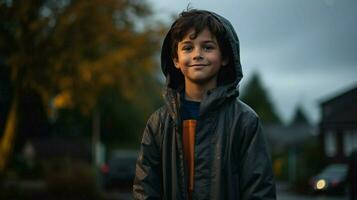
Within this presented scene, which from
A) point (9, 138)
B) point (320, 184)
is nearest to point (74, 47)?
point (9, 138)

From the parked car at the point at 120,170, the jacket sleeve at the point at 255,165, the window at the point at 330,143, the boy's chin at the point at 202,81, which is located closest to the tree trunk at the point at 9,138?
the parked car at the point at 120,170

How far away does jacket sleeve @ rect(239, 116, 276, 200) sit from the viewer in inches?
121

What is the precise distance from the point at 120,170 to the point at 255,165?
24.1m

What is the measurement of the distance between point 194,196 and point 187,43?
72 centimetres

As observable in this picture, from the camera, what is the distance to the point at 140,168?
3285mm

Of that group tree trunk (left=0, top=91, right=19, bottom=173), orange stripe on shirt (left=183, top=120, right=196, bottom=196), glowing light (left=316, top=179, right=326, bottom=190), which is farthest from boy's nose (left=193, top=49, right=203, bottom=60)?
glowing light (left=316, top=179, right=326, bottom=190)

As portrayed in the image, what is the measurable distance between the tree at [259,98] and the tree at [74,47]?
116362 mm

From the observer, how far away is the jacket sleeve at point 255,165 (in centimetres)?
308

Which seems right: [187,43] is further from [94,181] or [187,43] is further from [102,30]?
[94,181]

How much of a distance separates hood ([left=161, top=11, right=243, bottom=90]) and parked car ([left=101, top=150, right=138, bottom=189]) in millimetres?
23237

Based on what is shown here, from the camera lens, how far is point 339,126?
43.7 metres

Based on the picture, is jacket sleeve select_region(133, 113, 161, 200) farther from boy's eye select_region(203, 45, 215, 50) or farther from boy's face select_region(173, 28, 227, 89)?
boy's eye select_region(203, 45, 215, 50)

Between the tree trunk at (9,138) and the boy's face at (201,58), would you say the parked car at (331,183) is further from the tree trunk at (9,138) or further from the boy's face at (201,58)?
the boy's face at (201,58)

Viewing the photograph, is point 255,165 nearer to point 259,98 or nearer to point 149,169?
point 149,169
